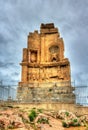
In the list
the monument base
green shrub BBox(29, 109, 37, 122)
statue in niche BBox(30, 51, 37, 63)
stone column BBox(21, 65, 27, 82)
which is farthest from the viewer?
statue in niche BBox(30, 51, 37, 63)

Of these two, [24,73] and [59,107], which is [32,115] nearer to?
[59,107]

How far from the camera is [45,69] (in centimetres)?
3519

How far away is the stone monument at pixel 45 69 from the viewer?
3106 cm

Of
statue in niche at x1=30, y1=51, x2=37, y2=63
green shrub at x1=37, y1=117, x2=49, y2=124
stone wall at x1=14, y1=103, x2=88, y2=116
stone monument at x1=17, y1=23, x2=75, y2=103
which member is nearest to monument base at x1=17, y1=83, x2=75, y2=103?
stone monument at x1=17, y1=23, x2=75, y2=103

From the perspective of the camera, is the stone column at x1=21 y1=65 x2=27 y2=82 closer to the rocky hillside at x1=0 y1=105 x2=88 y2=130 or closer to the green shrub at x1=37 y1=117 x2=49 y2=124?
the rocky hillside at x1=0 y1=105 x2=88 y2=130

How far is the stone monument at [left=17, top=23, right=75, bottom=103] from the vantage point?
31062mm

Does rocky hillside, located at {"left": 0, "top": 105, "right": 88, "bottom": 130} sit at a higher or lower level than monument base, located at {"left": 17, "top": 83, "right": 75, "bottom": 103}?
lower

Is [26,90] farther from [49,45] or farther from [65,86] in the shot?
[49,45]

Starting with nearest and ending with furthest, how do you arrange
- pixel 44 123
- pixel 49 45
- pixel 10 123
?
1. pixel 10 123
2. pixel 44 123
3. pixel 49 45

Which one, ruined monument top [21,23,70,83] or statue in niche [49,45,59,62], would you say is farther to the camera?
statue in niche [49,45,59,62]

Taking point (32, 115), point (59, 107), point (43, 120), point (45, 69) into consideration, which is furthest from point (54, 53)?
point (43, 120)

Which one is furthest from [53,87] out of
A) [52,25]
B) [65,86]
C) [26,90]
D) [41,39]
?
[52,25]

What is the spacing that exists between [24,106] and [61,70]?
1049 cm

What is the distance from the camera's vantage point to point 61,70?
34.3 metres
